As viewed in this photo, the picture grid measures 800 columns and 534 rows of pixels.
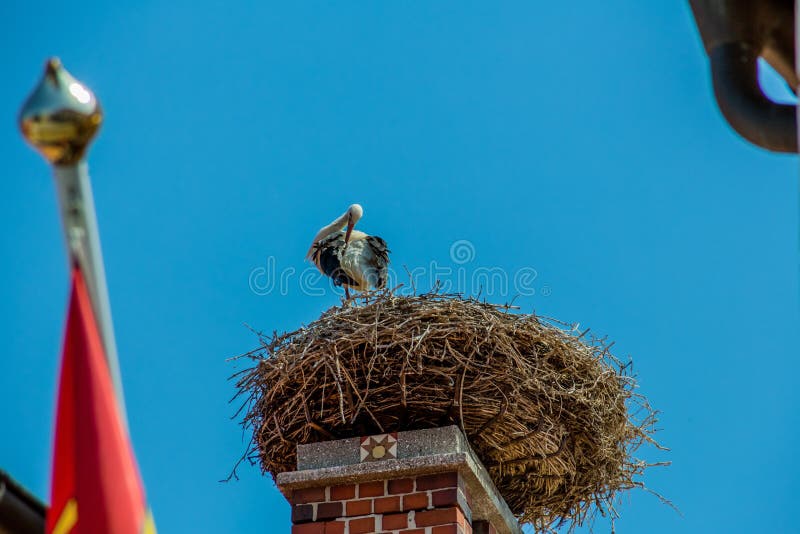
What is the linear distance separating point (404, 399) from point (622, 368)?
1474mm

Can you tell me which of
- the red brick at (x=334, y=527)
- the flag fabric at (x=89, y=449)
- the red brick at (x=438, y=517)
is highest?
the red brick at (x=334, y=527)

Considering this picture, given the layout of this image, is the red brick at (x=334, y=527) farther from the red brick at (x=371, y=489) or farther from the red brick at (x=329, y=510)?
the red brick at (x=371, y=489)

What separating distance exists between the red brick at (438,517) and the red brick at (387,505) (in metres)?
0.10

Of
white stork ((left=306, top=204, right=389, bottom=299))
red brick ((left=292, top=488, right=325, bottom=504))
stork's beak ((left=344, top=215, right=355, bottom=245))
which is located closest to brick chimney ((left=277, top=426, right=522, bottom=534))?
red brick ((left=292, top=488, right=325, bottom=504))

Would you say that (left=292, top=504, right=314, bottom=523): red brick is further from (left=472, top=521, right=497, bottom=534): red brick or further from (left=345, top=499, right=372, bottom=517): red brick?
(left=472, top=521, right=497, bottom=534): red brick

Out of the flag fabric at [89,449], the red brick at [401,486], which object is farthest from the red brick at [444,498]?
the flag fabric at [89,449]

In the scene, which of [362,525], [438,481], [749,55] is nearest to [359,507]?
[362,525]

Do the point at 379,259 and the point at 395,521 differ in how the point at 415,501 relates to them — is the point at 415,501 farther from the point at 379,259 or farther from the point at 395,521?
the point at 379,259

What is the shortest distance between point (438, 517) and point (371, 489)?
332 mm

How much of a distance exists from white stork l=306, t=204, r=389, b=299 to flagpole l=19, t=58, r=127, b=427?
246 inches

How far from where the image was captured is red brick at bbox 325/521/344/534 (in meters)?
7.23

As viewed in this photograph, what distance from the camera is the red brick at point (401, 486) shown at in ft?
23.9

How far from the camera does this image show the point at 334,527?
23.8 feet

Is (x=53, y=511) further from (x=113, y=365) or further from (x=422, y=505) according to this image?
(x=422, y=505)
